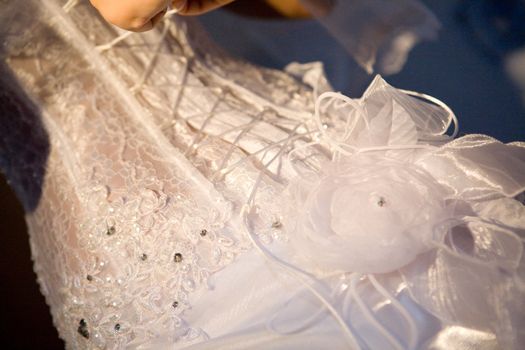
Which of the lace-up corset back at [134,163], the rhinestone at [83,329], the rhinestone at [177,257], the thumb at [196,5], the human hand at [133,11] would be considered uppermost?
the human hand at [133,11]

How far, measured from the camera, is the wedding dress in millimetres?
451

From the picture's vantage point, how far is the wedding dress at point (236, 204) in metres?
0.45

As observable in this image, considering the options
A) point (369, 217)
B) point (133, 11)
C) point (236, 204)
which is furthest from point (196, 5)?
point (369, 217)

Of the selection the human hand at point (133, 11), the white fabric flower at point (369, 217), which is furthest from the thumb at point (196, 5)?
the white fabric flower at point (369, 217)

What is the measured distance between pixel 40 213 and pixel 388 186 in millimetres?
471

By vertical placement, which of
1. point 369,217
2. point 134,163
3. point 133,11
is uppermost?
point 133,11

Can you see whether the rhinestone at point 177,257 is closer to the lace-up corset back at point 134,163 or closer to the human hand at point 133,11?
the lace-up corset back at point 134,163

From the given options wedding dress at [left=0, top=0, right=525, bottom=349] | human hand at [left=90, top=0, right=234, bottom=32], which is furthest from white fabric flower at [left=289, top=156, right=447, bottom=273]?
human hand at [left=90, top=0, right=234, bottom=32]

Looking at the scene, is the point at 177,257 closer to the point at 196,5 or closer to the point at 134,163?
the point at 134,163

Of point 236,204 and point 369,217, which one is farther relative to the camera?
point 236,204

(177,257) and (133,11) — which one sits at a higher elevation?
(133,11)

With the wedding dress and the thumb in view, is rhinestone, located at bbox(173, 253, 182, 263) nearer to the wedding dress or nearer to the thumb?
the wedding dress

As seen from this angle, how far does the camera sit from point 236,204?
0.56 meters

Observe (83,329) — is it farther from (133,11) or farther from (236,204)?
(133,11)
